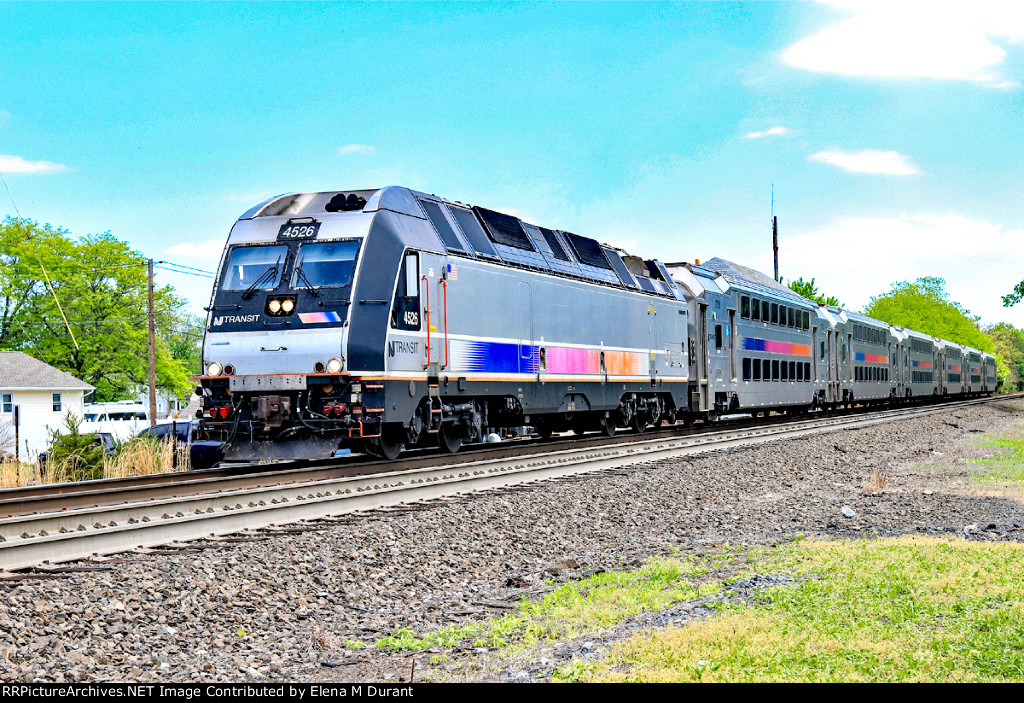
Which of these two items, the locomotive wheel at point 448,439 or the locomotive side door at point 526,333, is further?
the locomotive side door at point 526,333

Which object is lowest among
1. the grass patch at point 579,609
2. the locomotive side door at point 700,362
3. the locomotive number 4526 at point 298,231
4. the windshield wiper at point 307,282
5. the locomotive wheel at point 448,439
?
the grass patch at point 579,609

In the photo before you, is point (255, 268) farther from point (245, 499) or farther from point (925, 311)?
point (925, 311)

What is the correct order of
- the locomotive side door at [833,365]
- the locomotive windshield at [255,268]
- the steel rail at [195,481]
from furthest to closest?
the locomotive side door at [833,365] → the locomotive windshield at [255,268] → the steel rail at [195,481]

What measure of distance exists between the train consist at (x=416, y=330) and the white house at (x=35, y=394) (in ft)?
119

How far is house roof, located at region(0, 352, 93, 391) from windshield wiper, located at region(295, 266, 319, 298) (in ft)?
133

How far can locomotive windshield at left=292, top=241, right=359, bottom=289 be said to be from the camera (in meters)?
14.0

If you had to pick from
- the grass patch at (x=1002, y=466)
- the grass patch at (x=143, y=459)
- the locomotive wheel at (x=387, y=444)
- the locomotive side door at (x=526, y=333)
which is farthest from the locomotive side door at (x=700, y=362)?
the grass patch at (x=143, y=459)

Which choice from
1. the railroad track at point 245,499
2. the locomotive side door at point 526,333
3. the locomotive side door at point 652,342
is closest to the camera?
the railroad track at point 245,499

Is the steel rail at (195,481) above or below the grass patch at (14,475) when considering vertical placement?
above

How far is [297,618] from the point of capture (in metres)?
6.86

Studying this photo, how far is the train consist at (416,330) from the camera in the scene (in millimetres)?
13656

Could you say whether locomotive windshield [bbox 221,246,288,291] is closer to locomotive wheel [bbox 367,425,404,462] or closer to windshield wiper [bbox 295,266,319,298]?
windshield wiper [bbox 295,266,319,298]

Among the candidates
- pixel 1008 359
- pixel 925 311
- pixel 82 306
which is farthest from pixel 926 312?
pixel 82 306

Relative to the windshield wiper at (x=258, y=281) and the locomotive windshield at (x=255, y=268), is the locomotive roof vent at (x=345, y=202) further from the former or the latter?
the windshield wiper at (x=258, y=281)
